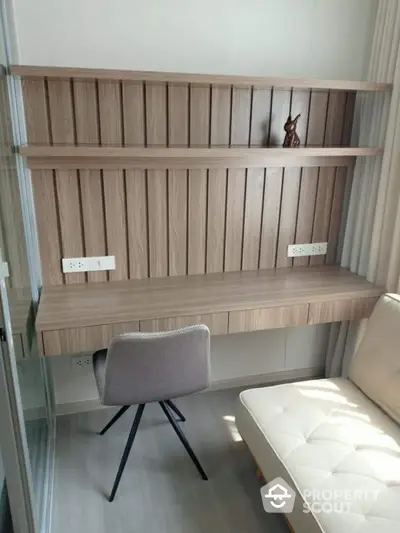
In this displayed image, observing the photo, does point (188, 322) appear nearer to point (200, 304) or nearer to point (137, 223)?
point (200, 304)

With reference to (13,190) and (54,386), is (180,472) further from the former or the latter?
(13,190)

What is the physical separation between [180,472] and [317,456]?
772mm

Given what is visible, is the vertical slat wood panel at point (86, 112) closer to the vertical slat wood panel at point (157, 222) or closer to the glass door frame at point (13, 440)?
the vertical slat wood panel at point (157, 222)

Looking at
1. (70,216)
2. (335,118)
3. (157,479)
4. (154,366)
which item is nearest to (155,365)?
(154,366)

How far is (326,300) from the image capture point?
2215 millimetres

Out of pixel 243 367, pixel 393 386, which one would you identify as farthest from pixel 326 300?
pixel 243 367

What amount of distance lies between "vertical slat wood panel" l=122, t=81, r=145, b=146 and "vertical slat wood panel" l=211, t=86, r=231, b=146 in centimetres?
37

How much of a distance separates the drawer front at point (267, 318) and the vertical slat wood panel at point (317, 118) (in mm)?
954

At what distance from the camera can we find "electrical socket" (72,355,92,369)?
239cm

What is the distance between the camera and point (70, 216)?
215 cm

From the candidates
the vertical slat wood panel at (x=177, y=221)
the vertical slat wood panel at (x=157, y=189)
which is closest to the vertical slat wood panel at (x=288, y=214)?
the vertical slat wood panel at (x=177, y=221)

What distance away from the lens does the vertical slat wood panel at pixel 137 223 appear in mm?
2191

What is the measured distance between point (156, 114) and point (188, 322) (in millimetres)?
1046

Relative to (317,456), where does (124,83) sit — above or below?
above
